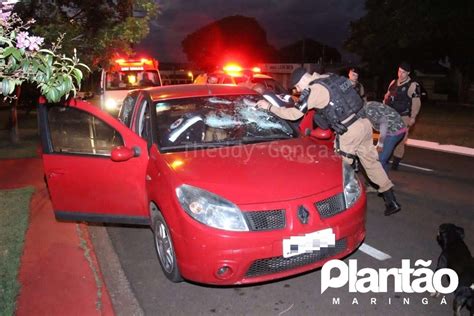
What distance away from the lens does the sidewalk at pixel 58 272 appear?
348cm

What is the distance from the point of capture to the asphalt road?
3.43 m

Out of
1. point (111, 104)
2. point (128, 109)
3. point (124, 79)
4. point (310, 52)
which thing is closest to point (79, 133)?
point (128, 109)

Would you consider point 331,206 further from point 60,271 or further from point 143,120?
point 60,271

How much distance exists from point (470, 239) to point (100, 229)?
13.8 ft

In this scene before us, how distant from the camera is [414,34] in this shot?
21203 millimetres

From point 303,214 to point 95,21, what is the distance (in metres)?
6.19

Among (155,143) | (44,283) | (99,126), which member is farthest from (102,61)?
(44,283)

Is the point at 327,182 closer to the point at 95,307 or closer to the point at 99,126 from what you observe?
the point at 95,307

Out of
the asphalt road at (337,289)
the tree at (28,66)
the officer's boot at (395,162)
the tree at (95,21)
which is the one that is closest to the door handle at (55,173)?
the asphalt road at (337,289)

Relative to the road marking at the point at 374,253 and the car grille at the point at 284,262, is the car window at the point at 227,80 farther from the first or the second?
the car grille at the point at 284,262

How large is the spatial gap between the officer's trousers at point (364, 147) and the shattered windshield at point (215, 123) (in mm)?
750

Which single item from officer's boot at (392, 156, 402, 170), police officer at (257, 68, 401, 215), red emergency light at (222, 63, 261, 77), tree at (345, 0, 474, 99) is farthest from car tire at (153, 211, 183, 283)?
tree at (345, 0, 474, 99)

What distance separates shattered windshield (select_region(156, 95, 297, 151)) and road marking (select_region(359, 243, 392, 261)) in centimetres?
139

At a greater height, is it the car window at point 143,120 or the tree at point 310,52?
the tree at point 310,52
